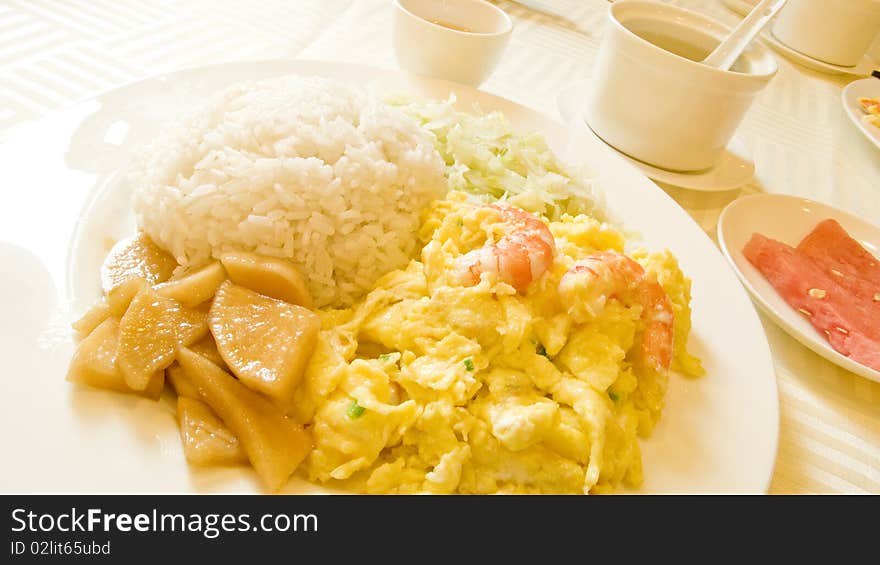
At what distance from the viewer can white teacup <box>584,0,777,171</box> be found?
2236mm

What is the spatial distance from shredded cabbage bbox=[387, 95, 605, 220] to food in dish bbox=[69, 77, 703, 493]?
21 cm

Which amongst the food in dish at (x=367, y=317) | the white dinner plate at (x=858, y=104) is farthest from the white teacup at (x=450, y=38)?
the white dinner plate at (x=858, y=104)

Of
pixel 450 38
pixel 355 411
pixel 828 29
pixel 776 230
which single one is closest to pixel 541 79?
pixel 450 38

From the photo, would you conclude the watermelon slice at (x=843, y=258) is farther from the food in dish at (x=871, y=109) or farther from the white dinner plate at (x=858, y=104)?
the food in dish at (x=871, y=109)

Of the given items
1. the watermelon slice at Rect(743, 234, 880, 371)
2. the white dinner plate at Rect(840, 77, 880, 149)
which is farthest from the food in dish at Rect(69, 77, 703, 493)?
the white dinner plate at Rect(840, 77, 880, 149)

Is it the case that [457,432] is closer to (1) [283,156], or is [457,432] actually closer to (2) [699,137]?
(1) [283,156]

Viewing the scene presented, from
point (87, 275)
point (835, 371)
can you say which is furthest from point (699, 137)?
point (87, 275)

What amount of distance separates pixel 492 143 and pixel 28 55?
5.46 ft

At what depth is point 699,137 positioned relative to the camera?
2.34m

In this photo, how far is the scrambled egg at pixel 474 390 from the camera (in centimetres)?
131

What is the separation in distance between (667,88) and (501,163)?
631 mm

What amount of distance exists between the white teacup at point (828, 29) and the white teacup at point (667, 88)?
1.71 metres

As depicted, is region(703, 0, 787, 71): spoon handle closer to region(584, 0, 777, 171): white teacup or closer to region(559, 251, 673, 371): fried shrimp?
region(584, 0, 777, 171): white teacup

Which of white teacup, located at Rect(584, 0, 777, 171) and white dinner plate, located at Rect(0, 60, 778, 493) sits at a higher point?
white teacup, located at Rect(584, 0, 777, 171)
